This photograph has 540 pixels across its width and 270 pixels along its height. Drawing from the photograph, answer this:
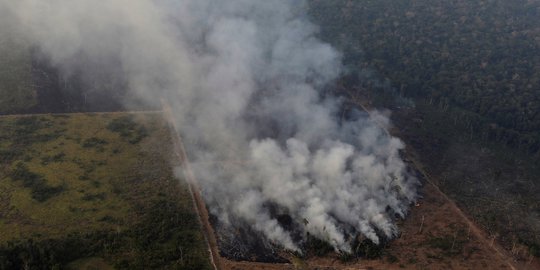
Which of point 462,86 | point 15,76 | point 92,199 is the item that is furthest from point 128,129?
point 462,86

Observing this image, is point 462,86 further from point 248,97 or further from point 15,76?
point 15,76

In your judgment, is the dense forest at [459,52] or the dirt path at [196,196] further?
the dense forest at [459,52]

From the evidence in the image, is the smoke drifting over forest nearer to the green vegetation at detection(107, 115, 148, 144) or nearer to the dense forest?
the green vegetation at detection(107, 115, 148, 144)

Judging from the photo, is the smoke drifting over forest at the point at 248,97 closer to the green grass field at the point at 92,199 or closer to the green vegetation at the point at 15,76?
the green vegetation at the point at 15,76

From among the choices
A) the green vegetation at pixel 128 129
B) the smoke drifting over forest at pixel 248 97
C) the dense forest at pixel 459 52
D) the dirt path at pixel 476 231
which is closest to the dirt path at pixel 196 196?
the smoke drifting over forest at pixel 248 97

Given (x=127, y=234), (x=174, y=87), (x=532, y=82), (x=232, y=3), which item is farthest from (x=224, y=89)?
(x=532, y=82)

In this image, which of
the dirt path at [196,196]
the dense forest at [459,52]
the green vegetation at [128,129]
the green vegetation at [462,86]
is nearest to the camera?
the dirt path at [196,196]

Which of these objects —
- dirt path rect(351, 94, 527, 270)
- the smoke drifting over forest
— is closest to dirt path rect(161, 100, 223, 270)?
the smoke drifting over forest
